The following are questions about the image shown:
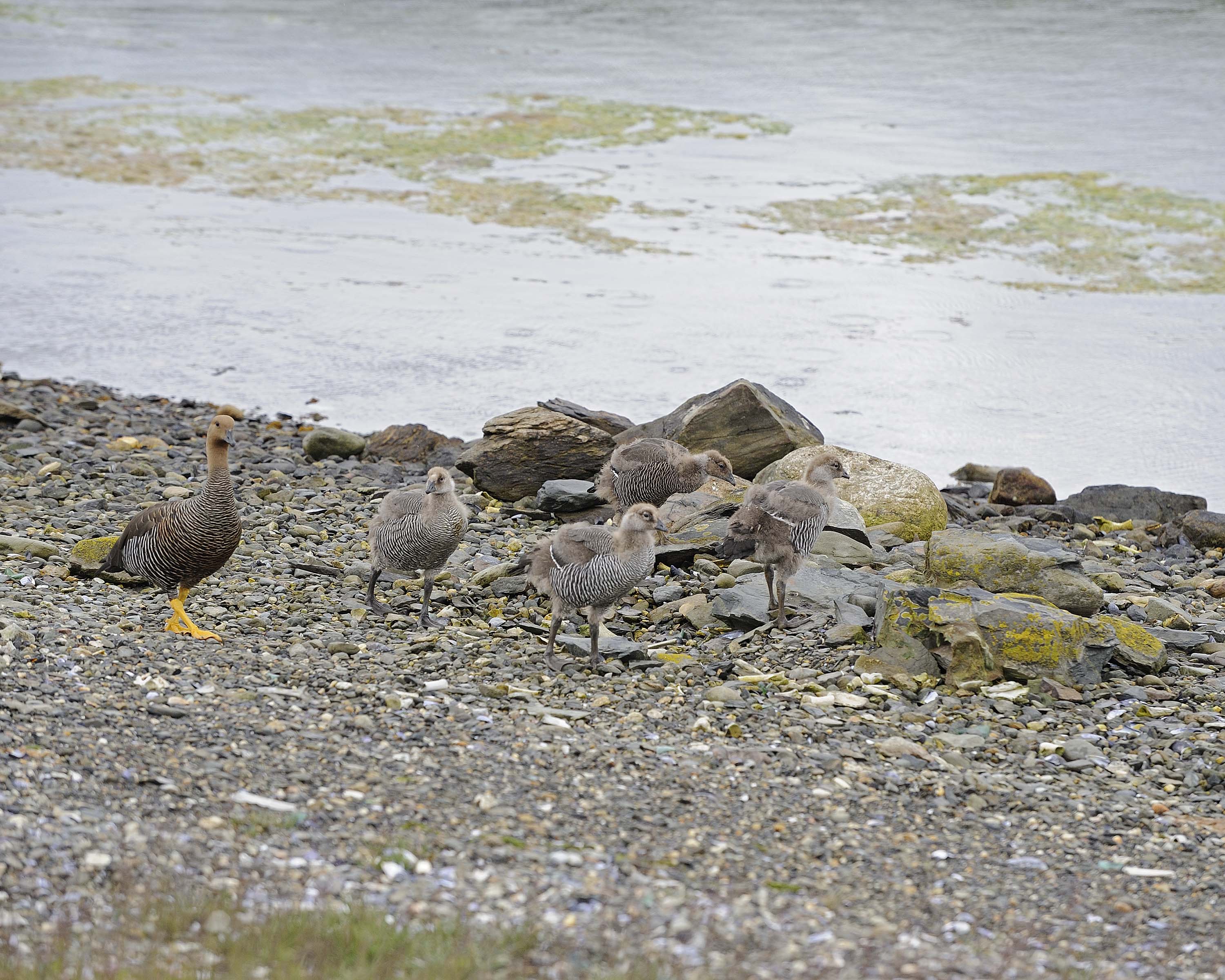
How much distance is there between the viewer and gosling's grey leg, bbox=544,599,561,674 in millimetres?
7312

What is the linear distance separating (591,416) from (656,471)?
7.36ft

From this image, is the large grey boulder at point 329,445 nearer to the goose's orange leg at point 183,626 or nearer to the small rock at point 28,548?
the small rock at point 28,548

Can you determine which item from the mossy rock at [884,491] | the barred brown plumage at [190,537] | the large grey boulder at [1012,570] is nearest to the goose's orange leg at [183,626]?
the barred brown plumage at [190,537]

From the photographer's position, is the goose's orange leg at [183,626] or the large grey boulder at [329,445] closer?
the goose's orange leg at [183,626]

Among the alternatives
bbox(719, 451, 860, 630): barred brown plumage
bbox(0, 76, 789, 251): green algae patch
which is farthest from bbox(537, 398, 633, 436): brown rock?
bbox(0, 76, 789, 251): green algae patch

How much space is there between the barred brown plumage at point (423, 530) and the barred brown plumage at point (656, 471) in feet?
6.66

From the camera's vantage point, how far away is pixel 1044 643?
23.6 feet

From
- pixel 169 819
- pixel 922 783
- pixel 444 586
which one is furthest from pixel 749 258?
pixel 169 819

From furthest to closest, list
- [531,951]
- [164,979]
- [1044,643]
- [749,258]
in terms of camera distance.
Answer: [749,258] → [1044,643] → [531,951] → [164,979]

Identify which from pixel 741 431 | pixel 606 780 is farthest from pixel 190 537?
pixel 741 431

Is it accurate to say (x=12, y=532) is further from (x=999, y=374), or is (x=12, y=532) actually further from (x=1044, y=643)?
(x=999, y=374)

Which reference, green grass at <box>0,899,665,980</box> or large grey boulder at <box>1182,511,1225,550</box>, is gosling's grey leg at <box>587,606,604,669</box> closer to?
green grass at <box>0,899,665,980</box>

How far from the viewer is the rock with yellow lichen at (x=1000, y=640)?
7.18 m

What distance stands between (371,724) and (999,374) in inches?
445
